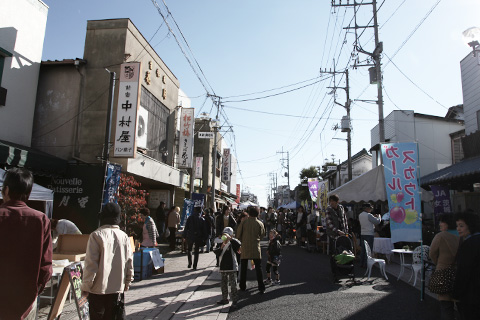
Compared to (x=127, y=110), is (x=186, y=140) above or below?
above

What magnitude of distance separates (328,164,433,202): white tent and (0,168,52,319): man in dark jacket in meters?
11.9

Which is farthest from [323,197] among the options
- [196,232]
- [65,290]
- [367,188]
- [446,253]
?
[65,290]

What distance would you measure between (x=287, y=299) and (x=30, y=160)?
823cm

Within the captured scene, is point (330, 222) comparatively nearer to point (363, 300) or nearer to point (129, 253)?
point (363, 300)

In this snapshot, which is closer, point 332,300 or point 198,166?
point 332,300

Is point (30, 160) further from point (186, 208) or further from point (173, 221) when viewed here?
point (186, 208)

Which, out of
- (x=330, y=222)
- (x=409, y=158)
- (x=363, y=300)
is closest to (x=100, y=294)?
(x=363, y=300)

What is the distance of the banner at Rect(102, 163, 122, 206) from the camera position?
409 inches

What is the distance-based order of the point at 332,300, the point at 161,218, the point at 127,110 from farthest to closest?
the point at 161,218 → the point at 127,110 → the point at 332,300

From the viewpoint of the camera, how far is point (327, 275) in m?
8.85

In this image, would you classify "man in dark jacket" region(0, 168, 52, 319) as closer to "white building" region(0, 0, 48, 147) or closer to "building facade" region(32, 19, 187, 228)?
"building facade" region(32, 19, 187, 228)

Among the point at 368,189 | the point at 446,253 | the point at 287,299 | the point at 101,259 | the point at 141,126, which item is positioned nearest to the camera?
the point at 101,259

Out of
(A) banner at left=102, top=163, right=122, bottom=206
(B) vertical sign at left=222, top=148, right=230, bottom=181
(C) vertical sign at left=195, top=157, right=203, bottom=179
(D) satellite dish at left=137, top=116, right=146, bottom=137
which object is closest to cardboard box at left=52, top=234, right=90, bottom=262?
(A) banner at left=102, top=163, right=122, bottom=206

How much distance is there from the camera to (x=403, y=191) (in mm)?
7180
